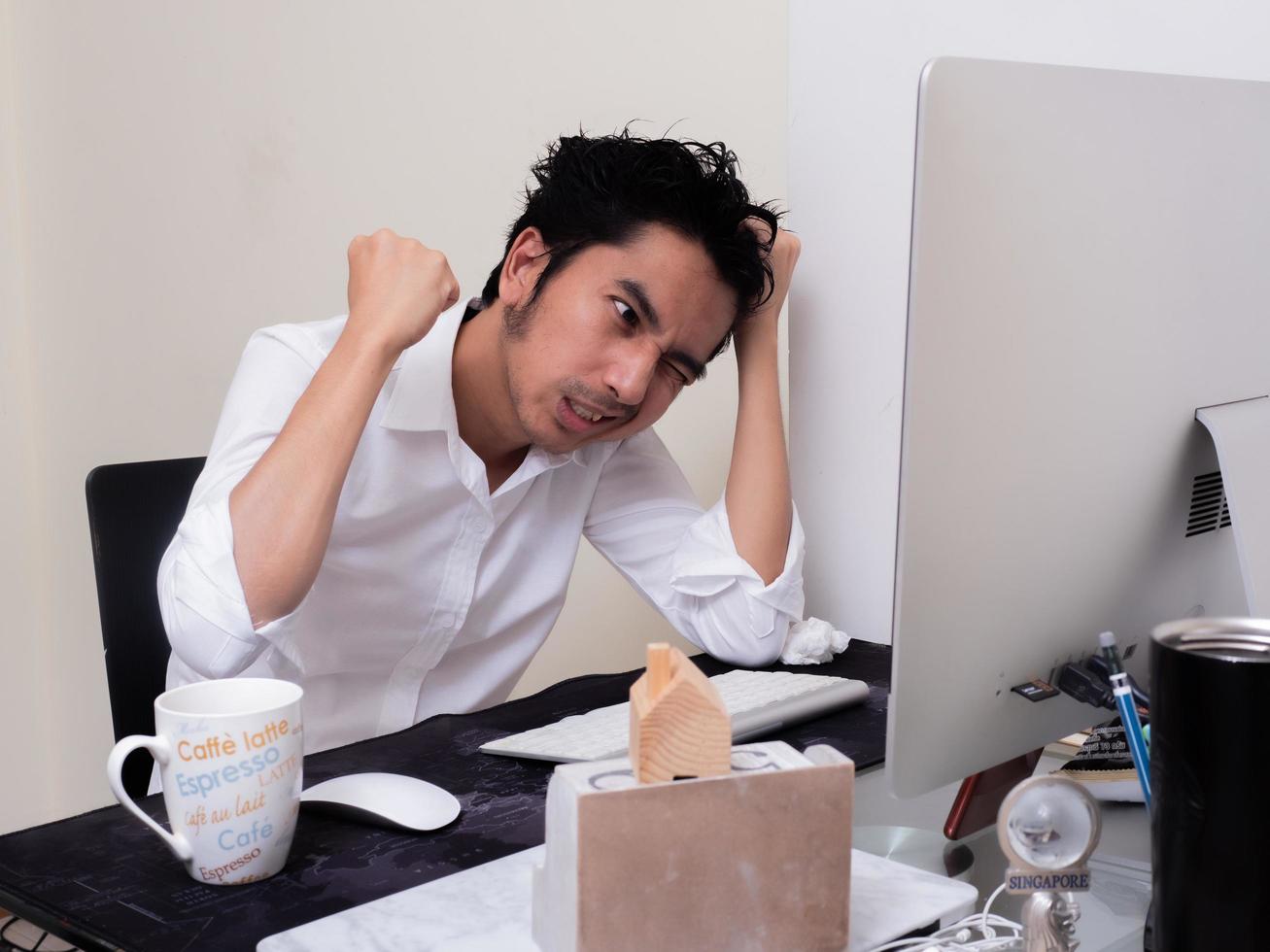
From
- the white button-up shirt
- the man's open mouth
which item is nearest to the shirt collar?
the white button-up shirt

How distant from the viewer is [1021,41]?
4.04 feet

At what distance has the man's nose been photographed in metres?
1.19

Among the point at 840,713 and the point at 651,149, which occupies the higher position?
the point at 651,149

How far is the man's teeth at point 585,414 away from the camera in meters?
1.25

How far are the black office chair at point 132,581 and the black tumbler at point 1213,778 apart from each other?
41.2 inches

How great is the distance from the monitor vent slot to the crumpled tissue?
55 centimetres

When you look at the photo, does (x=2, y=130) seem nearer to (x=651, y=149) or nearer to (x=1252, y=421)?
(x=651, y=149)

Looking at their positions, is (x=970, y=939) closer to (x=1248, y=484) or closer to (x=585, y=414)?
(x=1248, y=484)

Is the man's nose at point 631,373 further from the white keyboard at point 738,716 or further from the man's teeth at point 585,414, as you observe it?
the white keyboard at point 738,716

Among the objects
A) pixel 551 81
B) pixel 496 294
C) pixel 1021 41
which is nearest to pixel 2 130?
pixel 551 81

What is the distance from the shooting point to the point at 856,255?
4.74 feet

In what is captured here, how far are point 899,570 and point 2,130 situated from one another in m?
2.33

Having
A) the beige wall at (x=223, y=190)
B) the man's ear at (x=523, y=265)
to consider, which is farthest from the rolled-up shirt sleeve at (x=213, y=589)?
the beige wall at (x=223, y=190)

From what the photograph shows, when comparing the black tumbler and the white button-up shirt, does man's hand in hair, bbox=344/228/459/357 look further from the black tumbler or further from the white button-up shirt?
the black tumbler
